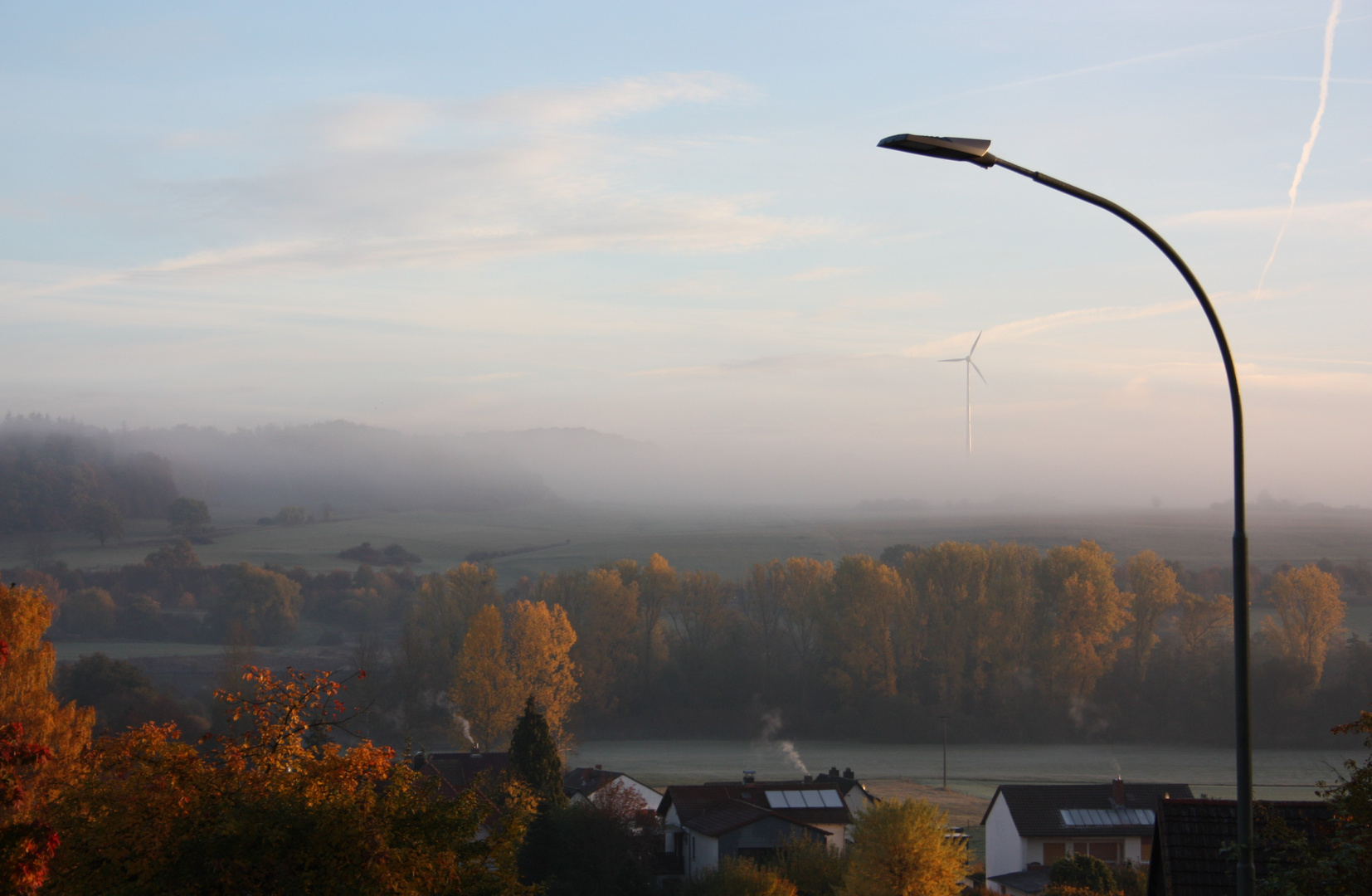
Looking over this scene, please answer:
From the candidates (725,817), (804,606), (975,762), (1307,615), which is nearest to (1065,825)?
(725,817)

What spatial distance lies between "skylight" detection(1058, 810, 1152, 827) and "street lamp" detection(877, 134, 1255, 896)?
150 feet

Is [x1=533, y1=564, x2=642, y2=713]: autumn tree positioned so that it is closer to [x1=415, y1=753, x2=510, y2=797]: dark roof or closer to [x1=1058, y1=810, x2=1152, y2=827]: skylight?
[x1=415, y1=753, x2=510, y2=797]: dark roof

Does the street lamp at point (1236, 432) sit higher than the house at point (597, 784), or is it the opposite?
the street lamp at point (1236, 432)

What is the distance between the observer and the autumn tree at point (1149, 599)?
108 metres

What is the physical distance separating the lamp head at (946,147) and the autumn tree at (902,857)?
3524cm

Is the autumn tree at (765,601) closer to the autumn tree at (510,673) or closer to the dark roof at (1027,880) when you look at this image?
the autumn tree at (510,673)

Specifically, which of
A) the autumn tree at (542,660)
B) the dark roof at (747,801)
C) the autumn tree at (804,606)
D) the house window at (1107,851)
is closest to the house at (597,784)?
A: the dark roof at (747,801)

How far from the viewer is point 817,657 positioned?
11175cm

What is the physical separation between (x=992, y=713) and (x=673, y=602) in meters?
33.7

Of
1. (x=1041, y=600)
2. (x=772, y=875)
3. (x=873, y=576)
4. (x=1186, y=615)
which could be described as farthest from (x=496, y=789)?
(x=1186, y=615)

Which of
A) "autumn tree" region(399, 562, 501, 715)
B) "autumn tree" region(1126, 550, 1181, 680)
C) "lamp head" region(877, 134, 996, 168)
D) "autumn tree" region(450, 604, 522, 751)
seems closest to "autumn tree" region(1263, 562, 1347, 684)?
"autumn tree" region(1126, 550, 1181, 680)

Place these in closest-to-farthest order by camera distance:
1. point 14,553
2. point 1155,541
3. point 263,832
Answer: point 263,832
point 14,553
point 1155,541

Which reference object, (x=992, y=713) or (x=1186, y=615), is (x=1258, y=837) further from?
(x=1186, y=615)

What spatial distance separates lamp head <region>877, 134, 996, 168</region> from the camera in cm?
1032
